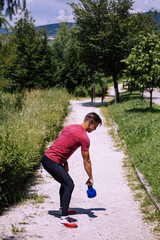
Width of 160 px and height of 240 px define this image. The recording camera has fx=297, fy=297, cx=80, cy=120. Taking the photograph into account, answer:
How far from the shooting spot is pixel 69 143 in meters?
4.52

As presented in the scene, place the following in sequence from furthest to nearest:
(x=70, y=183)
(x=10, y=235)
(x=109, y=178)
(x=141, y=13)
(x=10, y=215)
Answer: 1. (x=141, y=13)
2. (x=109, y=178)
3. (x=10, y=215)
4. (x=70, y=183)
5. (x=10, y=235)

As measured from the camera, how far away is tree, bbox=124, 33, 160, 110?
16.2 metres

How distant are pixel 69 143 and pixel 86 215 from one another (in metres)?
1.54

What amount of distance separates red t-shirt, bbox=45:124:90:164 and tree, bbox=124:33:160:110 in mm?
12397

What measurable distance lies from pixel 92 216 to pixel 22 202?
1.37 metres

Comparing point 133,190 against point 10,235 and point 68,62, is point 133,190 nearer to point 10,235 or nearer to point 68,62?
point 10,235

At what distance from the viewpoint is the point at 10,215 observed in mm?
5016

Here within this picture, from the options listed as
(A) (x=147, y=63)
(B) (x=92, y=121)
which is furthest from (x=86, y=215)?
(A) (x=147, y=63)

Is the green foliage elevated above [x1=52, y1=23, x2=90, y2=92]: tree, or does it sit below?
below

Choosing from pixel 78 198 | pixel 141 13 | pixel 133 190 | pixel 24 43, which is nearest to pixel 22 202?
pixel 78 198

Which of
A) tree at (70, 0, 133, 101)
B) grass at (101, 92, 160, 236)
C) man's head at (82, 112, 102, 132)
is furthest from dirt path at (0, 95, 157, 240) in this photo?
tree at (70, 0, 133, 101)

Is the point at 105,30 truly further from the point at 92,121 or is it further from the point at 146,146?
the point at 92,121

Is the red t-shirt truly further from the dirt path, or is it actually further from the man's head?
the dirt path

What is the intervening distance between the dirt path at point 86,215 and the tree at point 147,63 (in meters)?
9.32
